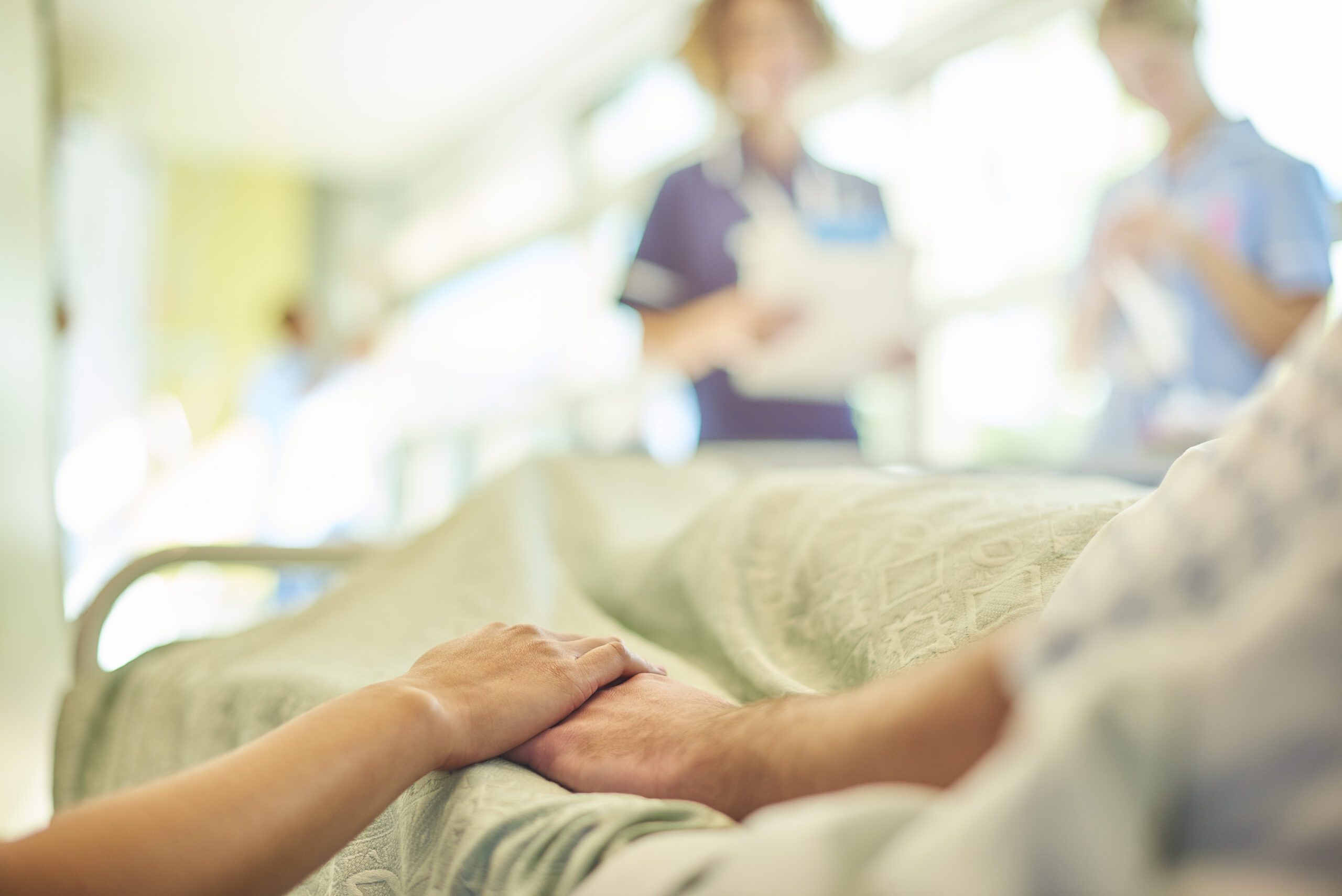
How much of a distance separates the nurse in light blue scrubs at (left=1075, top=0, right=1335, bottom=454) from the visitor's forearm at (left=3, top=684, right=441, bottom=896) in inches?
68.2

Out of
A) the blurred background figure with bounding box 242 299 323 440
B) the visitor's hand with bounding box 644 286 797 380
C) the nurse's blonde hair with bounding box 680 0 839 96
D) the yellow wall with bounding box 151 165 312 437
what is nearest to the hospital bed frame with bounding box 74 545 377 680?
the visitor's hand with bounding box 644 286 797 380

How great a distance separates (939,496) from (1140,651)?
589 mm

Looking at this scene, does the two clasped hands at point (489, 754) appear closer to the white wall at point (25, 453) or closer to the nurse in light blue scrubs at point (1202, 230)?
the white wall at point (25, 453)

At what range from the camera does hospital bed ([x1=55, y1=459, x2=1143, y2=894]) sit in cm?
68

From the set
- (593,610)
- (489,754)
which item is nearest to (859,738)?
(489,754)

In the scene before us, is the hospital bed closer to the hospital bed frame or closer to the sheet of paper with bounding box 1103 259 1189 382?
the hospital bed frame

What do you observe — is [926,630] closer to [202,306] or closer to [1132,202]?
[1132,202]

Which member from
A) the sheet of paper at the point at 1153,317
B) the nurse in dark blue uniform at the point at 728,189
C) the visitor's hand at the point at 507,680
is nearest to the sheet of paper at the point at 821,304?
the nurse in dark blue uniform at the point at 728,189

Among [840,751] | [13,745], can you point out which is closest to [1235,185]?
[840,751]

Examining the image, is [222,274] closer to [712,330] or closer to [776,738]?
[712,330]

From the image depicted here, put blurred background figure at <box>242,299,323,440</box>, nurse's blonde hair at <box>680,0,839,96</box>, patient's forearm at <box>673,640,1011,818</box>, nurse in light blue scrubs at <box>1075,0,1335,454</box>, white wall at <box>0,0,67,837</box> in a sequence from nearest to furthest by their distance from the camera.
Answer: patient's forearm at <box>673,640,1011,818</box>, white wall at <box>0,0,67,837</box>, nurse in light blue scrubs at <box>1075,0,1335,454</box>, nurse's blonde hair at <box>680,0,839,96</box>, blurred background figure at <box>242,299,323,440</box>

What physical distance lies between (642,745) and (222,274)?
6627 mm

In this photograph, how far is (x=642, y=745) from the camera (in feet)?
2.36

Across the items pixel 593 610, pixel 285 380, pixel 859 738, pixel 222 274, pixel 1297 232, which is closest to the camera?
pixel 859 738
